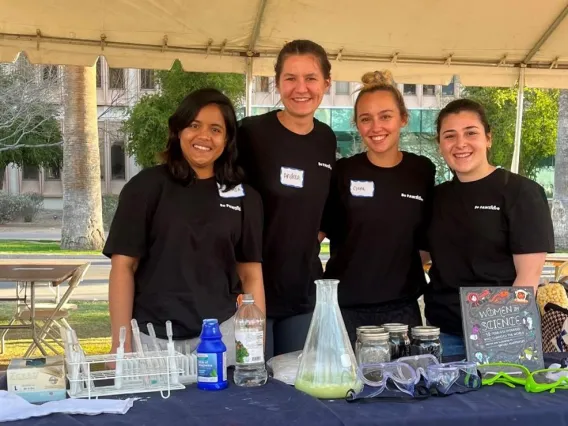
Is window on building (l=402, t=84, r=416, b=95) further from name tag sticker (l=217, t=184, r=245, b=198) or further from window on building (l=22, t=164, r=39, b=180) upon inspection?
name tag sticker (l=217, t=184, r=245, b=198)

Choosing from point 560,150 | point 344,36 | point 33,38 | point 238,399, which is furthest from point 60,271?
point 560,150

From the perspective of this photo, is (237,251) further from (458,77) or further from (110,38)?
(458,77)

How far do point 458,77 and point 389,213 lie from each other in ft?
7.42

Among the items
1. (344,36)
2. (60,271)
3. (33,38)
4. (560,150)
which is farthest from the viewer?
(560,150)

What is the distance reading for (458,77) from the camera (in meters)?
4.42

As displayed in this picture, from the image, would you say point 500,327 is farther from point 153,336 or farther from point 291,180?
point 153,336

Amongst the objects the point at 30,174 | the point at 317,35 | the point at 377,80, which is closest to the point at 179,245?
the point at 377,80

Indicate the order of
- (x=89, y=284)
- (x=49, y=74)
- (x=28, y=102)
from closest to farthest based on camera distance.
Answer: (x=89, y=284) < (x=28, y=102) < (x=49, y=74)

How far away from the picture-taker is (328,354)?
1.73 metres

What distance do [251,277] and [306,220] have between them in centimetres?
36

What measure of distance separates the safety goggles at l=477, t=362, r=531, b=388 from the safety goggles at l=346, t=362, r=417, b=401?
9.3 inches

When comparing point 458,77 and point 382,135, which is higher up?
point 458,77

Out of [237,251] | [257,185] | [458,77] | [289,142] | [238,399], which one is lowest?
[238,399]

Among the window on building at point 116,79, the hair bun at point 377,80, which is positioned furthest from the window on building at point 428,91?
the hair bun at point 377,80
